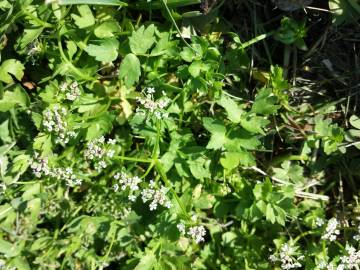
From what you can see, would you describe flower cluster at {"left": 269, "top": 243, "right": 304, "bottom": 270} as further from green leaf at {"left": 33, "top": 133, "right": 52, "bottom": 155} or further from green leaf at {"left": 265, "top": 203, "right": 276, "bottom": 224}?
green leaf at {"left": 33, "top": 133, "right": 52, "bottom": 155}

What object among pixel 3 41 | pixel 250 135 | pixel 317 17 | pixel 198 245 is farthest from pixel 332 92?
pixel 3 41

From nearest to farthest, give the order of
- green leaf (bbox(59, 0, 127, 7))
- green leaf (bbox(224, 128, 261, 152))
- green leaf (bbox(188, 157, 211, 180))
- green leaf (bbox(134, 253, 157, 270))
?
green leaf (bbox(59, 0, 127, 7)), green leaf (bbox(224, 128, 261, 152)), green leaf (bbox(188, 157, 211, 180)), green leaf (bbox(134, 253, 157, 270))

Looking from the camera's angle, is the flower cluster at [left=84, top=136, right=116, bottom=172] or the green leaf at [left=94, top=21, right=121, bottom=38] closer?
the flower cluster at [left=84, top=136, right=116, bottom=172]

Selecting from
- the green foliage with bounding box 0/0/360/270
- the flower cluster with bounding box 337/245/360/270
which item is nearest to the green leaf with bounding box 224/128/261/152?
the green foliage with bounding box 0/0/360/270

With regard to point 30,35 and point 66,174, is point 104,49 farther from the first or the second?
point 66,174

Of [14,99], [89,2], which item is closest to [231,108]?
[89,2]
